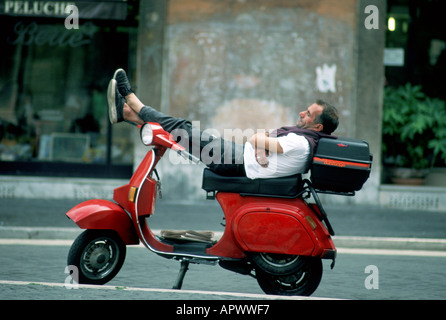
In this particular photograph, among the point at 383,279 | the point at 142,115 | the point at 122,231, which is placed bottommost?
the point at 383,279

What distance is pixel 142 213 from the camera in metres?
5.33

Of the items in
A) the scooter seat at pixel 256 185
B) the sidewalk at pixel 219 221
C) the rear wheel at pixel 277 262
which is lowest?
the sidewalk at pixel 219 221

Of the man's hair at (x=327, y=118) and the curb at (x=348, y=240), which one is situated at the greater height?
the man's hair at (x=327, y=118)

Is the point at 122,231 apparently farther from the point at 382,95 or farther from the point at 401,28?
the point at 401,28

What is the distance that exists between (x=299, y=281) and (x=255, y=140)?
110 centimetres

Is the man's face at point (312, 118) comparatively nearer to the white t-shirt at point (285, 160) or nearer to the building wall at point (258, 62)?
the white t-shirt at point (285, 160)

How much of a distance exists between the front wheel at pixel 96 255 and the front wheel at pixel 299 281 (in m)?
1.09

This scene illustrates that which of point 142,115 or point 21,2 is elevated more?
point 21,2

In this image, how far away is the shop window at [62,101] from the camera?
41.0 ft

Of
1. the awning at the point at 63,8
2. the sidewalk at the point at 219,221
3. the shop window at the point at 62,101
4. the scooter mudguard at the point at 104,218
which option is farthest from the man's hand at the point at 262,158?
the shop window at the point at 62,101

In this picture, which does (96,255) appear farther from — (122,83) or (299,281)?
(299,281)
